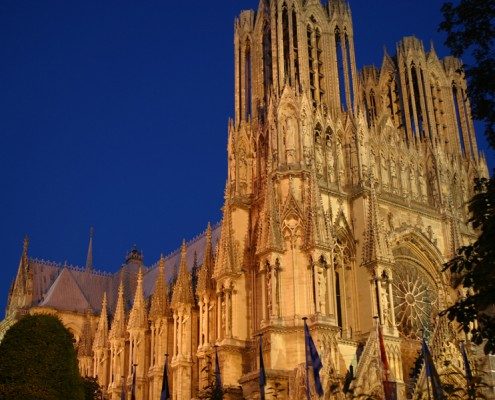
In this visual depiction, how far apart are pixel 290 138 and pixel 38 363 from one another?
55.0 feet

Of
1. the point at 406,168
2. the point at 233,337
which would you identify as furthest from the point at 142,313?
the point at 406,168

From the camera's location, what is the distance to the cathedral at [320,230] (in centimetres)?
3156

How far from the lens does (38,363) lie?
80.7 feet

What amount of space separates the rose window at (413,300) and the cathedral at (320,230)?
0.07 m

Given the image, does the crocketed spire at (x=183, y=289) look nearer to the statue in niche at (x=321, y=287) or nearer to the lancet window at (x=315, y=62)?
the statue in niche at (x=321, y=287)

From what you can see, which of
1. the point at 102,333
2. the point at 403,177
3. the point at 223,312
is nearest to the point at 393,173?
the point at 403,177

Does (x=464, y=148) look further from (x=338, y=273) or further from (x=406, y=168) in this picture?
(x=338, y=273)

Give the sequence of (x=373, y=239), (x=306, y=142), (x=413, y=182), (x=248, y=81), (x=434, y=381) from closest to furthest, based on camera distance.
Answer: (x=434, y=381) → (x=373, y=239) → (x=306, y=142) → (x=413, y=182) → (x=248, y=81)

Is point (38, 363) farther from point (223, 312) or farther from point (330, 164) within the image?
point (330, 164)

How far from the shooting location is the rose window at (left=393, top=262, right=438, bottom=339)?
3628 cm

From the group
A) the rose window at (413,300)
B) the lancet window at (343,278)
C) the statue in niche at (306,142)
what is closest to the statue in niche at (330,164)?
the statue in niche at (306,142)

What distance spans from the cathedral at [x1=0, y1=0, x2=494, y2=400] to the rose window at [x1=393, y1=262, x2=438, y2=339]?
0.07m

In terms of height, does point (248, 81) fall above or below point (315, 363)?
above

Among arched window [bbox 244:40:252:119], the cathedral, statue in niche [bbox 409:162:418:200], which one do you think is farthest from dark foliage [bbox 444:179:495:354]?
arched window [bbox 244:40:252:119]
